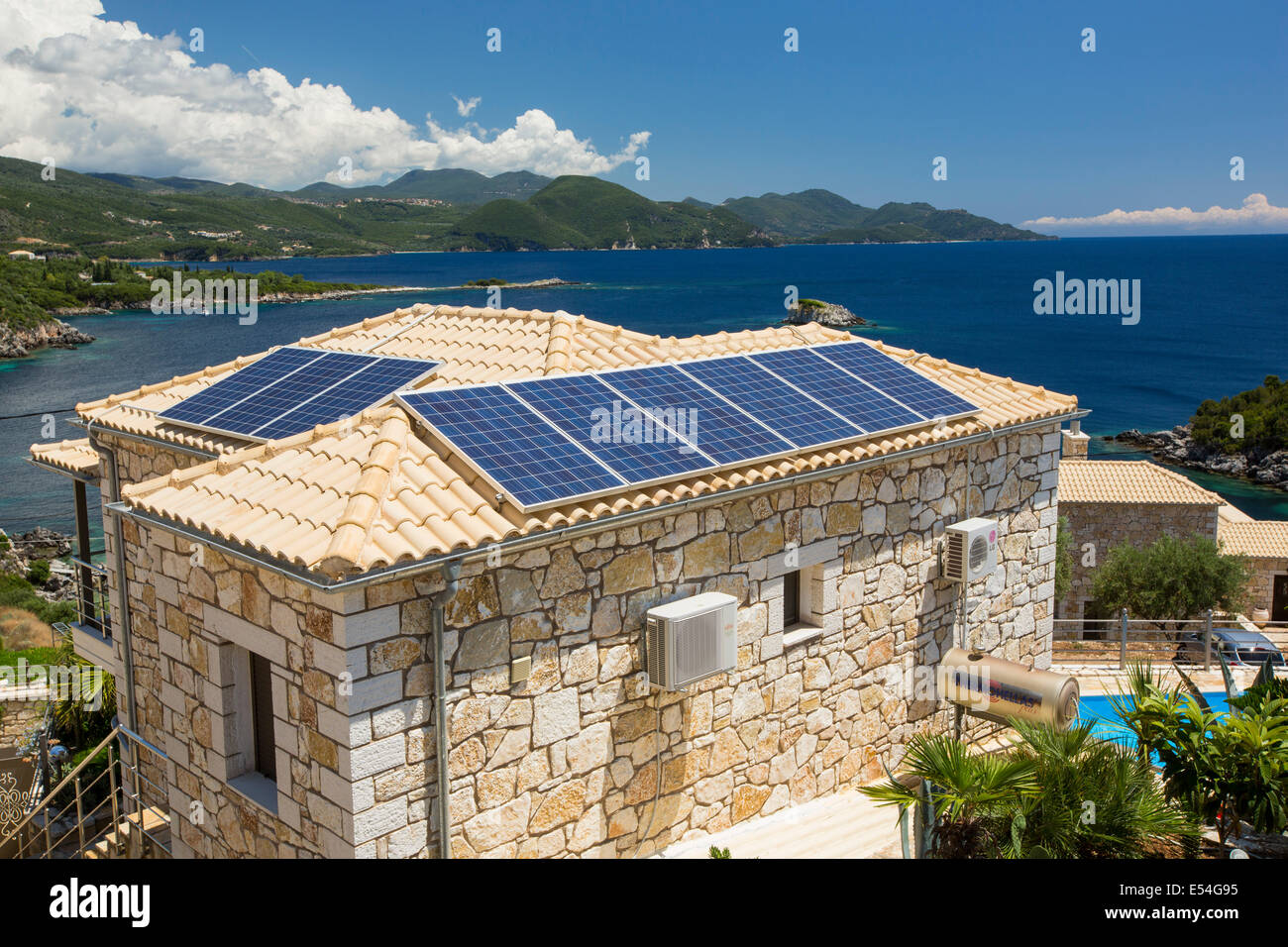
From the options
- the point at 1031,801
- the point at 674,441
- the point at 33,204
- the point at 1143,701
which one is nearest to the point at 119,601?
the point at 674,441

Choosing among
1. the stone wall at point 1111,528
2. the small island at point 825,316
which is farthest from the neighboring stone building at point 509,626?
the small island at point 825,316

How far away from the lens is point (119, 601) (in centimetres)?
1195

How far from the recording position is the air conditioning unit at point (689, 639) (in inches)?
355

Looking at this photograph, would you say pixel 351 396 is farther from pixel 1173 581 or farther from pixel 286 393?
pixel 1173 581

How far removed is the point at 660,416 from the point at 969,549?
13.3 ft

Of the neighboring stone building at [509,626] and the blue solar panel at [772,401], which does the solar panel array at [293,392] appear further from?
the blue solar panel at [772,401]

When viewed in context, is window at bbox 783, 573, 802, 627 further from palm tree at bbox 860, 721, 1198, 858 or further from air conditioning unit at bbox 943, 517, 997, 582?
palm tree at bbox 860, 721, 1198, 858

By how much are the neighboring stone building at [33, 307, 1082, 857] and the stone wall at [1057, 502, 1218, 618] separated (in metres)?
23.7

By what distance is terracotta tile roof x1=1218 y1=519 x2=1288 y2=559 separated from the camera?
34625 mm

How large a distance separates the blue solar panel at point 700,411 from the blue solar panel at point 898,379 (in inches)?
96.4

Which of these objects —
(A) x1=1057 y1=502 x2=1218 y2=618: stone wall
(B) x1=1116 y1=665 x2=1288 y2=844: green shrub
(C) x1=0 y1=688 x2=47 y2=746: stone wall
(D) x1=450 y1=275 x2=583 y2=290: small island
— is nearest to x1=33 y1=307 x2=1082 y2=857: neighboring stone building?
(B) x1=1116 y1=665 x2=1288 y2=844: green shrub

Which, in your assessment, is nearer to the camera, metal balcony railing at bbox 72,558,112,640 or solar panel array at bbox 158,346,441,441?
solar panel array at bbox 158,346,441,441

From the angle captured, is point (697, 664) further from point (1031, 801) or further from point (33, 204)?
point (33, 204)

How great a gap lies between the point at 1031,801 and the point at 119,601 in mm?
9925
